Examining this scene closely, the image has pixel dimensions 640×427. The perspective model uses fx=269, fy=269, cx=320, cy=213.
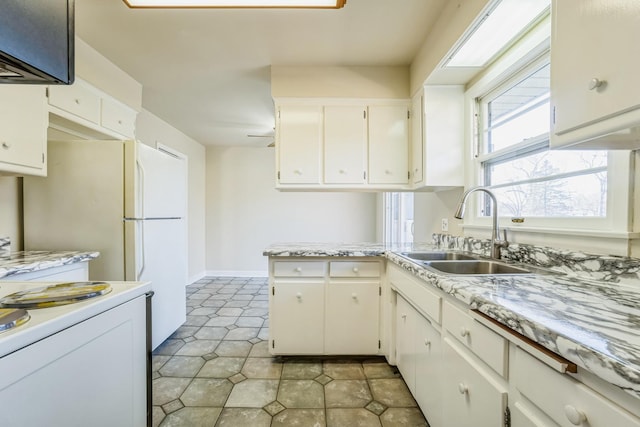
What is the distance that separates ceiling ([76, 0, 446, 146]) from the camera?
66.1 inches

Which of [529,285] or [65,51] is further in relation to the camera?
[529,285]

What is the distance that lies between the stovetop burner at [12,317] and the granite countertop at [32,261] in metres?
0.91

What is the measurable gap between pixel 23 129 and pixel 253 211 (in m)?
3.27

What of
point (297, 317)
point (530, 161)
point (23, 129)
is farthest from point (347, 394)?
point (23, 129)

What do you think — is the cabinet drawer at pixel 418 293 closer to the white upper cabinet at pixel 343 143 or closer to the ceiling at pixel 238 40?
the white upper cabinet at pixel 343 143

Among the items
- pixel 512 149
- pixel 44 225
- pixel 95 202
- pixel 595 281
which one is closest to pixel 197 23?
pixel 95 202

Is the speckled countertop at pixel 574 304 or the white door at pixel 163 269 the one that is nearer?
the speckled countertop at pixel 574 304

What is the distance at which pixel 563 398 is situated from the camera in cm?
58

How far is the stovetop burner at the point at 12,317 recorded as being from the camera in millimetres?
601

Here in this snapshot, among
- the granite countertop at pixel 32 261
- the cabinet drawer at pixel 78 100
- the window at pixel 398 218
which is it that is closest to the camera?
the granite countertop at pixel 32 261

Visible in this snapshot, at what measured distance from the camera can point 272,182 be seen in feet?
15.5

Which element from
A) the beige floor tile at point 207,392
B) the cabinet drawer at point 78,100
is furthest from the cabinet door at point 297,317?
the cabinet drawer at point 78,100

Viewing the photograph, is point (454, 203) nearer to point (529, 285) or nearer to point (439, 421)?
point (529, 285)

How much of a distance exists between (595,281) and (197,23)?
2.48 metres
